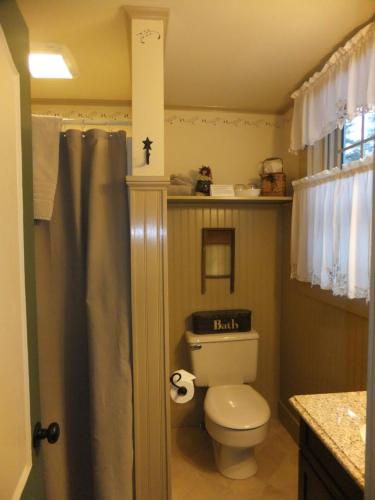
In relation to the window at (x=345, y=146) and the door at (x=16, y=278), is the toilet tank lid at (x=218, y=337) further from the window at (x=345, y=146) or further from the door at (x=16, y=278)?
the door at (x=16, y=278)

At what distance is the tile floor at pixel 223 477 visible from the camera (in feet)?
5.95

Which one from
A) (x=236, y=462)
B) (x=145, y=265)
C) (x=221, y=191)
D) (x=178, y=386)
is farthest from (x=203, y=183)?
(x=236, y=462)

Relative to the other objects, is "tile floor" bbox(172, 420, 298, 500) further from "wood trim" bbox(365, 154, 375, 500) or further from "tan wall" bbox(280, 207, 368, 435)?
"wood trim" bbox(365, 154, 375, 500)

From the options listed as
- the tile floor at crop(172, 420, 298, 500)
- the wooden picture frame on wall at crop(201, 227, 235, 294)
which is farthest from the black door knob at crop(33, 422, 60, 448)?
the wooden picture frame on wall at crop(201, 227, 235, 294)

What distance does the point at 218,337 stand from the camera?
219 cm

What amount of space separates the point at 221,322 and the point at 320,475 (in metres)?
Result: 1.25

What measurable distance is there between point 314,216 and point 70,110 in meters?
1.81

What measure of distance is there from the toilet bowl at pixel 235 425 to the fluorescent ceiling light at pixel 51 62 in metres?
2.11

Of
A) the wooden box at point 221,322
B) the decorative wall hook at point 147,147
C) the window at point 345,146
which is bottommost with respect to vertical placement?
the wooden box at point 221,322

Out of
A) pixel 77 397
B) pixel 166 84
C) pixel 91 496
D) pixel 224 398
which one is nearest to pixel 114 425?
pixel 77 397

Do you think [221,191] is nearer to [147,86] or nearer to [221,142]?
[221,142]

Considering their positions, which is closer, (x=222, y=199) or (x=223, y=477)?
(x=223, y=477)

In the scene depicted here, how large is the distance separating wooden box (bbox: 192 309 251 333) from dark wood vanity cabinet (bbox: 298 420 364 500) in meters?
1.10

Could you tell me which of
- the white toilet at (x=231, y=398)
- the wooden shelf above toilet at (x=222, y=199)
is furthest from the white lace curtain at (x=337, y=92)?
the white toilet at (x=231, y=398)
